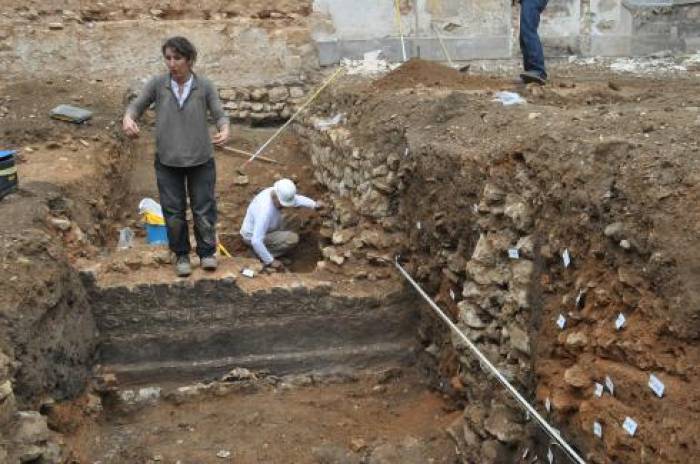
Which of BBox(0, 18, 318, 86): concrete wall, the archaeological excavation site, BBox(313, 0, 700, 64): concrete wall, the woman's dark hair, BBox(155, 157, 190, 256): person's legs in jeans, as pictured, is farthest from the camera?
BBox(313, 0, 700, 64): concrete wall

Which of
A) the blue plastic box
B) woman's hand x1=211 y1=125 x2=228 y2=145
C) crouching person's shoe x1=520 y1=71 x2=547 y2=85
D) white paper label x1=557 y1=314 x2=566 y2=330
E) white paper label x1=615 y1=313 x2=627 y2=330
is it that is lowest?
the blue plastic box

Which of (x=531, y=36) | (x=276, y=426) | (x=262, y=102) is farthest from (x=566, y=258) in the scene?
(x=262, y=102)

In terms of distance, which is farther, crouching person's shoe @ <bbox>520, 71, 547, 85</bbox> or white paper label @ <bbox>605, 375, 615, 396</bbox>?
crouching person's shoe @ <bbox>520, 71, 547, 85</bbox>

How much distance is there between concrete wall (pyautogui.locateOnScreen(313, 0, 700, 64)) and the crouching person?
3725 mm

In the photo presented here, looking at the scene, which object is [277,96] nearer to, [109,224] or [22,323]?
[109,224]

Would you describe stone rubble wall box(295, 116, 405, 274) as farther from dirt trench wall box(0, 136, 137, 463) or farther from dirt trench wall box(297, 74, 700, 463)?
dirt trench wall box(0, 136, 137, 463)

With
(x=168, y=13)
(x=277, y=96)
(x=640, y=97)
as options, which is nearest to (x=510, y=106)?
(x=640, y=97)

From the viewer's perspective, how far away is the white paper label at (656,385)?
3369 mm

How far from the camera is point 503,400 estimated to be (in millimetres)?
4879

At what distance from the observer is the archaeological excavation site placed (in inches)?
156

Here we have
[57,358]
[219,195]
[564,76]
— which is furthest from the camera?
[564,76]

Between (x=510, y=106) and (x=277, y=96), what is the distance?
16.2 ft

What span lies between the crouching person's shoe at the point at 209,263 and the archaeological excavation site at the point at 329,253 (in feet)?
0.15

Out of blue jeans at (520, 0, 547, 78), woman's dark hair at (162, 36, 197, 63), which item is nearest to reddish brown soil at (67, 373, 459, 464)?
woman's dark hair at (162, 36, 197, 63)
